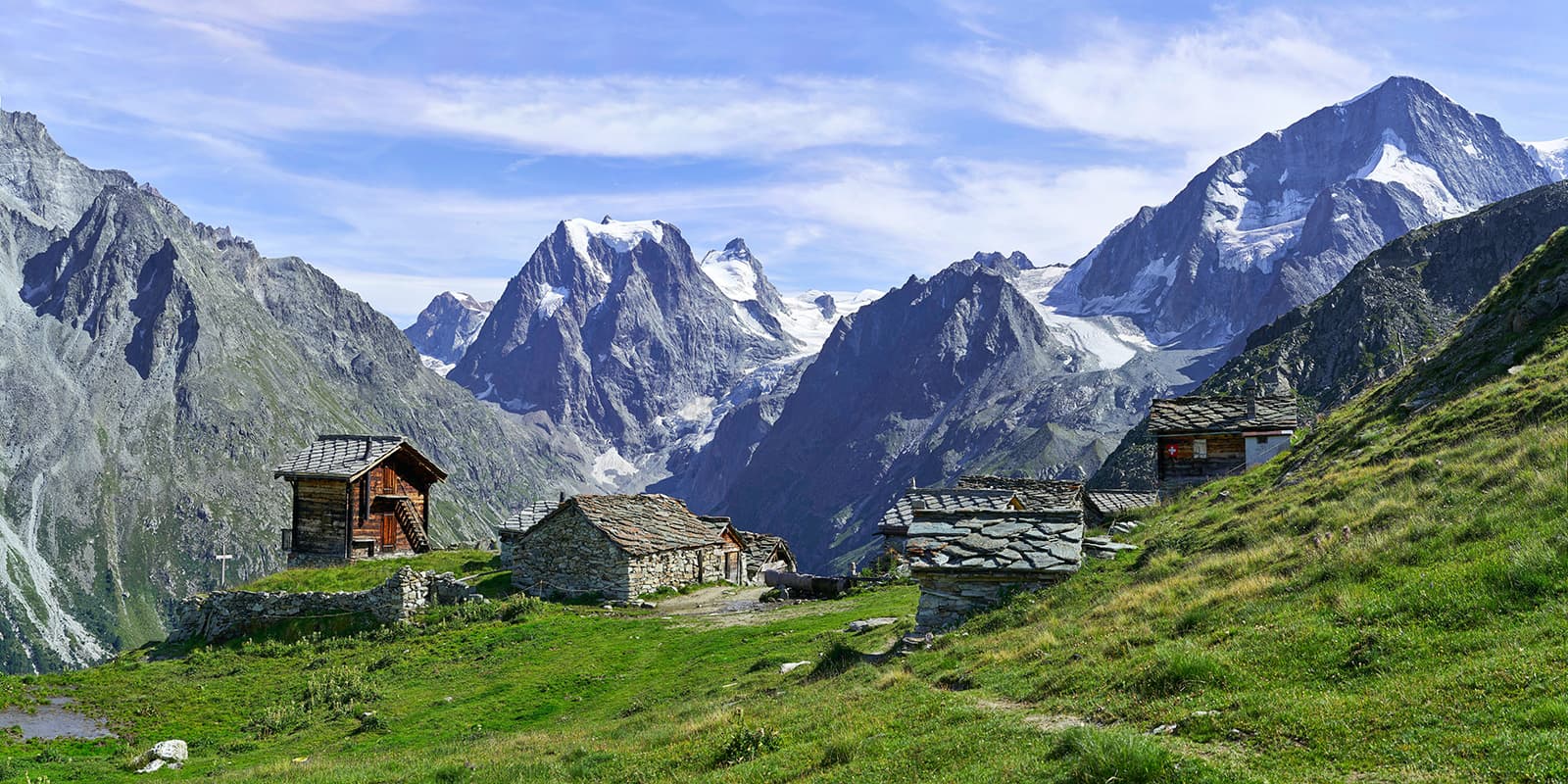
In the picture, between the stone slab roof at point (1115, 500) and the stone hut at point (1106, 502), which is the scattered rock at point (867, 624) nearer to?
the stone hut at point (1106, 502)

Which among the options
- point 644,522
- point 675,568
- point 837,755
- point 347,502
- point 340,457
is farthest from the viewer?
point 340,457

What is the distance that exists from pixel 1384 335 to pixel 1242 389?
33.3 metres

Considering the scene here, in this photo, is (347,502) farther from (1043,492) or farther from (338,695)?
(1043,492)

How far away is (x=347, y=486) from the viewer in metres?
61.3

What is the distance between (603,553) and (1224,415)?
36399mm

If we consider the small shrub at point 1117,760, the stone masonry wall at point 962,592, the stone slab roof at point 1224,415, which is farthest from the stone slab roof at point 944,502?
the small shrub at point 1117,760

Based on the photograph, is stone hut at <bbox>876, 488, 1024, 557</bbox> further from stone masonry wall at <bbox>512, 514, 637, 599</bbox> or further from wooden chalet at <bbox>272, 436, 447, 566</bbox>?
wooden chalet at <bbox>272, 436, 447, 566</bbox>

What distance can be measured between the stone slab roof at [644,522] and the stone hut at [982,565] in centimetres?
2405

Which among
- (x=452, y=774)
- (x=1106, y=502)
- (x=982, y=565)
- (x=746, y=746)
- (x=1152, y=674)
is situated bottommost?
(x=452, y=774)

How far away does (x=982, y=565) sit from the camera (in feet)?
78.6

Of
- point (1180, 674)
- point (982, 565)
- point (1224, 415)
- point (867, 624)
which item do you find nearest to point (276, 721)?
point (867, 624)

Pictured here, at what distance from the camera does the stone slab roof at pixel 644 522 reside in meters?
47.5


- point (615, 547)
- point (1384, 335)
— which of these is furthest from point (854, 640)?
point (1384, 335)

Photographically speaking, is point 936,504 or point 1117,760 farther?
point 936,504
